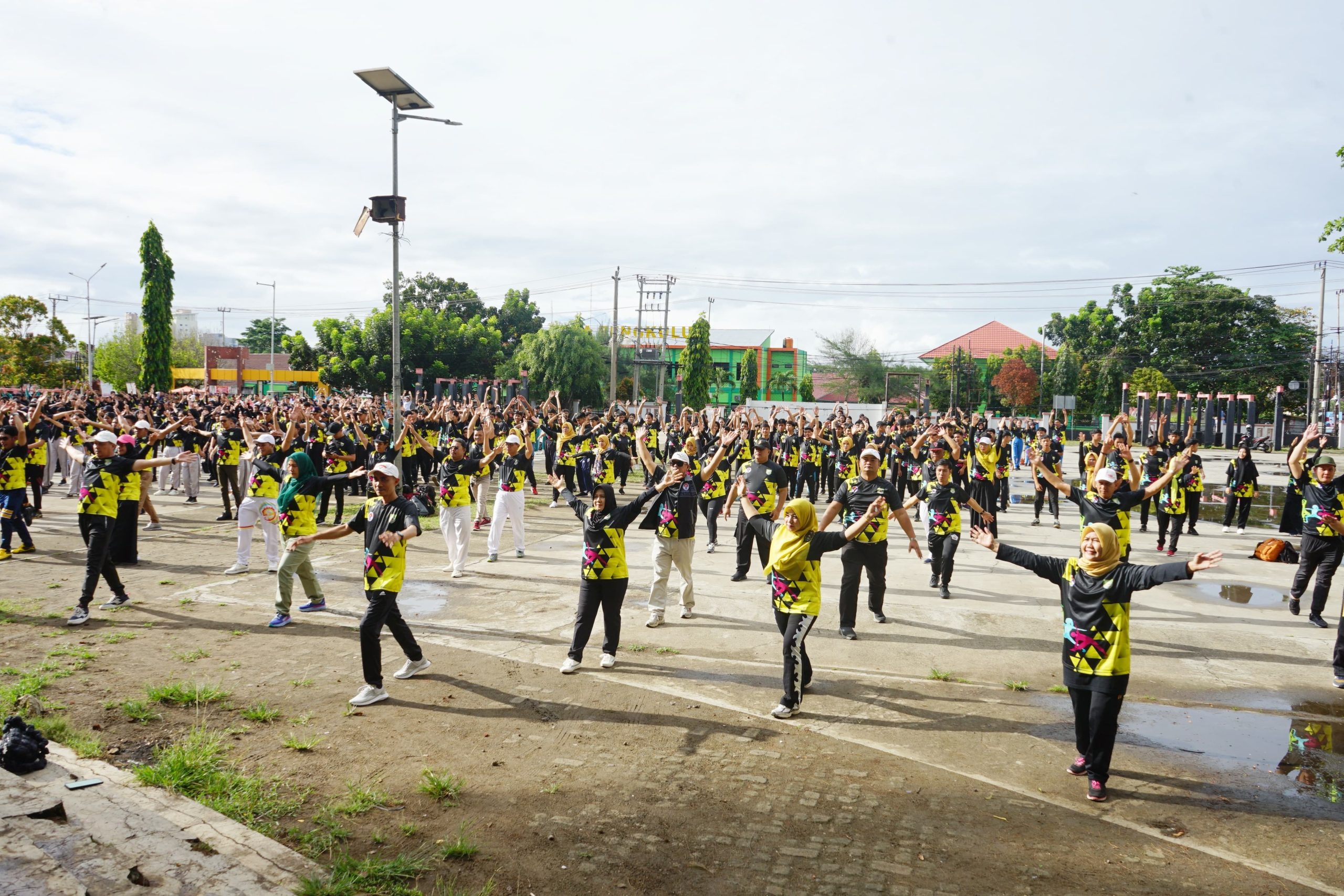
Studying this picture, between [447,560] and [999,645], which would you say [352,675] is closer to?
[447,560]

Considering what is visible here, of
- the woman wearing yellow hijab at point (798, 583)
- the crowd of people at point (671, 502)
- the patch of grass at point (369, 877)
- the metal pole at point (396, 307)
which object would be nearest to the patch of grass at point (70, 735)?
the crowd of people at point (671, 502)

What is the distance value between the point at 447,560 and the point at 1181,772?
922 cm

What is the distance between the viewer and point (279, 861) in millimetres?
4047

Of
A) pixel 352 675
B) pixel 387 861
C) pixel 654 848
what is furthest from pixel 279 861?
pixel 352 675

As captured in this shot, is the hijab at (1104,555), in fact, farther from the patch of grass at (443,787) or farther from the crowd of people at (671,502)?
the patch of grass at (443,787)

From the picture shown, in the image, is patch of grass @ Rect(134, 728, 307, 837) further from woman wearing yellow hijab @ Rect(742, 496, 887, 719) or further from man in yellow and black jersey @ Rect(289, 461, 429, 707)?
woman wearing yellow hijab @ Rect(742, 496, 887, 719)

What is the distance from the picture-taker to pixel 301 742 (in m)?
5.44

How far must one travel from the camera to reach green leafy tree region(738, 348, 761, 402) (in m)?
70.1

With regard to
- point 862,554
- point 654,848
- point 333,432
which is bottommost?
point 654,848

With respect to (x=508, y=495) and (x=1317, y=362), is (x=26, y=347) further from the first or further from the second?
(x=1317, y=362)

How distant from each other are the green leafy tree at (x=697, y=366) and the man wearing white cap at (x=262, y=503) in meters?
44.2

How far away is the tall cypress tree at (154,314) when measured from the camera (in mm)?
41906

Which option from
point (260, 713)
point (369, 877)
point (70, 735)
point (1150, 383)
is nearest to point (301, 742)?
point (260, 713)

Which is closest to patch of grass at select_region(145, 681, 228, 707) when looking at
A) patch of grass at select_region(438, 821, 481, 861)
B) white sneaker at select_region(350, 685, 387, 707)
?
white sneaker at select_region(350, 685, 387, 707)
